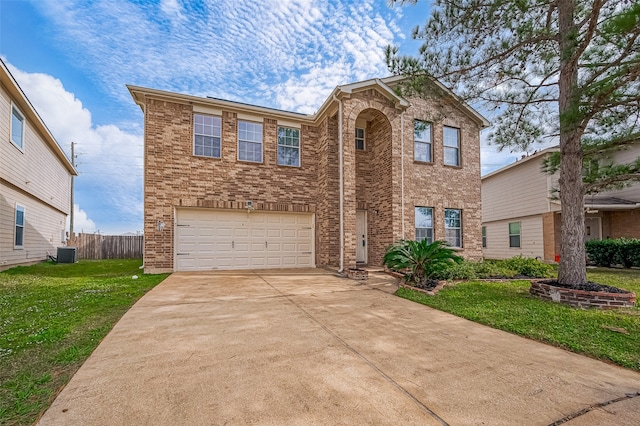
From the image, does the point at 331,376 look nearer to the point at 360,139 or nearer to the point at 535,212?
the point at 360,139

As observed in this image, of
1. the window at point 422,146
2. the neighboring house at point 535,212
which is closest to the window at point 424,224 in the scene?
the window at point 422,146

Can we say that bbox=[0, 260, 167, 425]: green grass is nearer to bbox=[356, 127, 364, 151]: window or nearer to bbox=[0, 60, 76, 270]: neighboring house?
bbox=[0, 60, 76, 270]: neighboring house

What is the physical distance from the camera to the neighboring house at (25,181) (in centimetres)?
933

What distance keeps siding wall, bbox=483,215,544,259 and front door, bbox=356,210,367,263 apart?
9.11 m

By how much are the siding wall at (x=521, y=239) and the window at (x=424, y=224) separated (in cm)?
703

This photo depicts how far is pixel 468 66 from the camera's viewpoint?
248 inches

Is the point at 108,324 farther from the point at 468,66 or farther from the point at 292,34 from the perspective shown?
the point at 292,34

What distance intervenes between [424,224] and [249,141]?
7054 mm

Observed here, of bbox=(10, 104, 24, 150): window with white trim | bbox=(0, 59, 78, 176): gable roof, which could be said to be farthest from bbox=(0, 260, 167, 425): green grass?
bbox=(0, 59, 78, 176): gable roof

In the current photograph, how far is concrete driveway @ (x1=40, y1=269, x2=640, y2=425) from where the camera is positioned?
2.11 meters

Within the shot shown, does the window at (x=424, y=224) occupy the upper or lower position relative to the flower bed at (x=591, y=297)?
upper

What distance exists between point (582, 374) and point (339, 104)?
8.93 m

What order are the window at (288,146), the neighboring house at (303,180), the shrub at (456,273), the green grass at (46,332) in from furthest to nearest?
the window at (288,146) < the neighboring house at (303,180) < the shrub at (456,273) < the green grass at (46,332)

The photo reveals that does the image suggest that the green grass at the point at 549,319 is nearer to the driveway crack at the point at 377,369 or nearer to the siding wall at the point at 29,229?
the driveway crack at the point at 377,369
